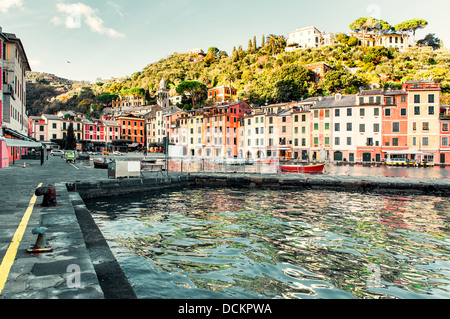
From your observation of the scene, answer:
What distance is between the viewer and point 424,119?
52750mm

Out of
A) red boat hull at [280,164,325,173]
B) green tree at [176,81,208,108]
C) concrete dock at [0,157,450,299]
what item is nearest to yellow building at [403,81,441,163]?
red boat hull at [280,164,325,173]

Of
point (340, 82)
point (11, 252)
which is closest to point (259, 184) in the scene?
point (11, 252)

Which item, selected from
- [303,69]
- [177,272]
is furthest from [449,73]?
[177,272]

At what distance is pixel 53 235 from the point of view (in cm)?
662

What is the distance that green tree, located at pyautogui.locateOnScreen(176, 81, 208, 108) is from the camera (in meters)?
111

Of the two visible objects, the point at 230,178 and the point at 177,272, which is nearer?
the point at 177,272

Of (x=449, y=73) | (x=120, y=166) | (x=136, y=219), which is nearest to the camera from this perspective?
(x=136, y=219)

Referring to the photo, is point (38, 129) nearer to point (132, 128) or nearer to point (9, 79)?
point (132, 128)

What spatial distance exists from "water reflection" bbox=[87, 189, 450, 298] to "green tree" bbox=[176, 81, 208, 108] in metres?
96.9

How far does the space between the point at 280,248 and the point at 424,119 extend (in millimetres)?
55473

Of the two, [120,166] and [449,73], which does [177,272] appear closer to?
[120,166]

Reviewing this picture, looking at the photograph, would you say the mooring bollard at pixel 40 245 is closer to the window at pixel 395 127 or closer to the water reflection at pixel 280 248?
the water reflection at pixel 280 248

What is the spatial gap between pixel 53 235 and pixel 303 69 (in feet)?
297

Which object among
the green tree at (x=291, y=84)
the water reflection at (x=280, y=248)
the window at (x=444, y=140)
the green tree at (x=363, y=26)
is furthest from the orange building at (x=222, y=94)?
the water reflection at (x=280, y=248)
